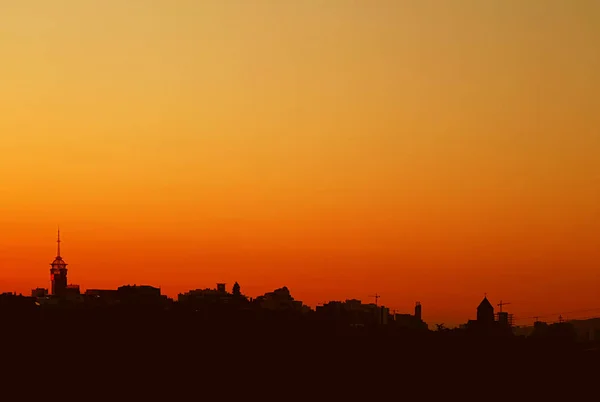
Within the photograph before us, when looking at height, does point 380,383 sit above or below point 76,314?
below

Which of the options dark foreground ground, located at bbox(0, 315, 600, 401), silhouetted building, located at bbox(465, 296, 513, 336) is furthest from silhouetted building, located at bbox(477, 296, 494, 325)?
dark foreground ground, located at bbox(0, 315, 600, 401)

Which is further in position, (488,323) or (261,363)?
(488,323)

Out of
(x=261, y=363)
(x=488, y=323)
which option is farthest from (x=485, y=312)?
(x=261, y=363)

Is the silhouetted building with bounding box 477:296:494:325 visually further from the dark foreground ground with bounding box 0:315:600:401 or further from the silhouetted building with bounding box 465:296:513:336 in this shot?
the dark foreground ground with bounding box 0:315:600:401

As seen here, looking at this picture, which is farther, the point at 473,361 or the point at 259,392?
the point at 473,361

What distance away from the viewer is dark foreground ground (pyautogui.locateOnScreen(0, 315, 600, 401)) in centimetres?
8819

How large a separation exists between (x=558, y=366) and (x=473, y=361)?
864cm

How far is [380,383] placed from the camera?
101 m

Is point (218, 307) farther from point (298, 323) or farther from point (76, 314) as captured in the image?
point (76, 314)

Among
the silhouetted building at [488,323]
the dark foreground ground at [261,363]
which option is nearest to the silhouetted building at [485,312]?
the silhouetted building at [488,323]

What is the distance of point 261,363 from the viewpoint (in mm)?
99188

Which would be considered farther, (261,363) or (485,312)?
(485,312)

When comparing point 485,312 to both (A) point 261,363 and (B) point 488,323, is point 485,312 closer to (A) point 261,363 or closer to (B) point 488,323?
(B) point 488,323

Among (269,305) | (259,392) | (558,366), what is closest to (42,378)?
(259,392)
